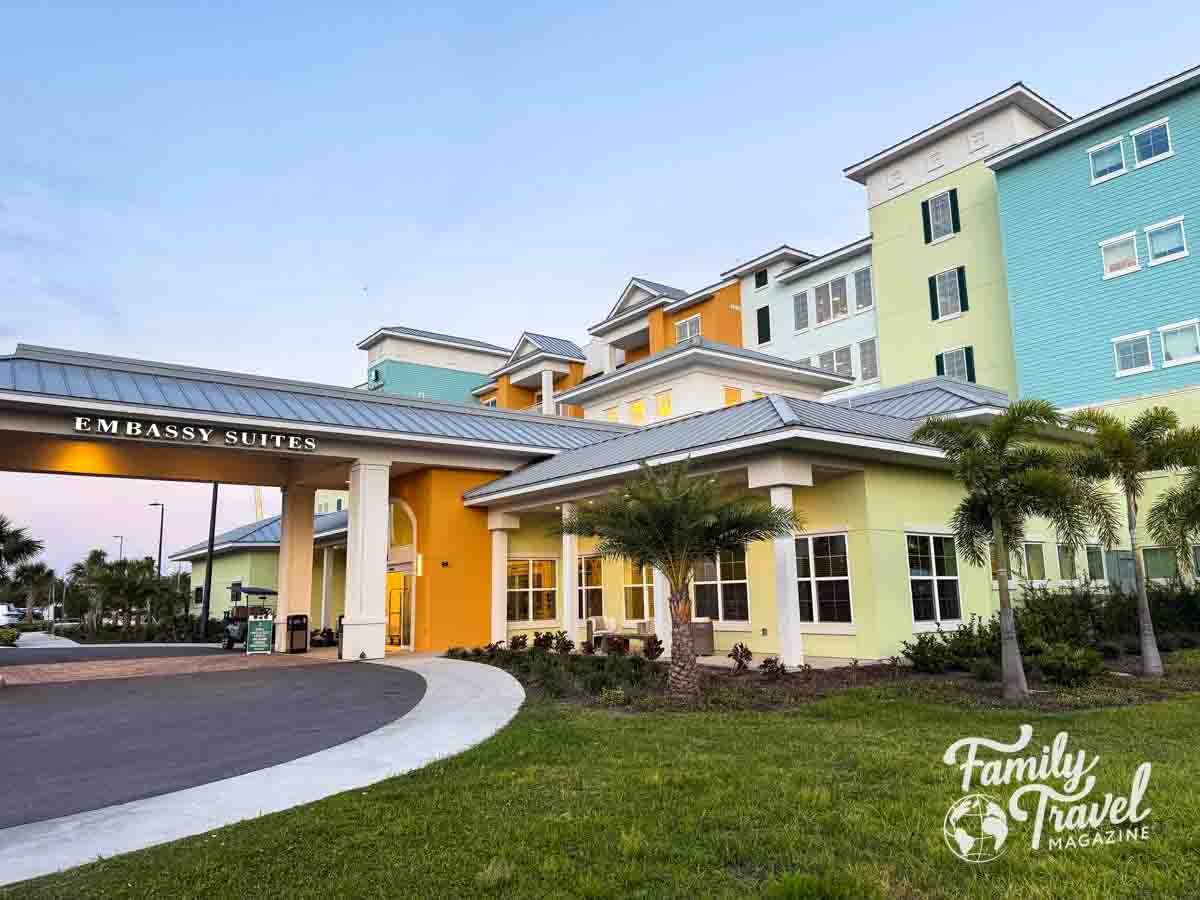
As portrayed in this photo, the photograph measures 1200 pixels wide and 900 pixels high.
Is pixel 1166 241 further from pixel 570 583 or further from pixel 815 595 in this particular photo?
pixel 570 583

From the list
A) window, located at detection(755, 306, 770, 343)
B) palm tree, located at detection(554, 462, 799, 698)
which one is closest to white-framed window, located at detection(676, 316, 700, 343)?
window, located at detection(755, 306, 770, 343)

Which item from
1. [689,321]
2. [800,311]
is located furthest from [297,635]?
[800,311]

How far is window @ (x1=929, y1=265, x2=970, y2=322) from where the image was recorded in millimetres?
29422

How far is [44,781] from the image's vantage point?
25.2ft

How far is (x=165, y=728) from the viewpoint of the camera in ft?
34.5

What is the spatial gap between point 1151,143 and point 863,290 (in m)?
11.9

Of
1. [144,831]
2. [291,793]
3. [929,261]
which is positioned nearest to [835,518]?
[291,793]

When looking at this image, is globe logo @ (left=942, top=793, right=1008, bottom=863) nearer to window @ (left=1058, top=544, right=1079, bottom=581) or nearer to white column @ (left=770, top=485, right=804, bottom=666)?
white column @ (left=770, top=485, right=804, bottom=666)

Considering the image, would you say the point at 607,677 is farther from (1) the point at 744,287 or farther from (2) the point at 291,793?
(1) the point at 744,287

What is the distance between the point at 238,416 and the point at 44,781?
11682 mm

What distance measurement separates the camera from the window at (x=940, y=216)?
29812mm

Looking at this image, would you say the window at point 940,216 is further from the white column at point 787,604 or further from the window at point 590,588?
the white column at point 787,604

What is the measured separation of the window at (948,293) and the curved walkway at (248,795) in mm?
24988

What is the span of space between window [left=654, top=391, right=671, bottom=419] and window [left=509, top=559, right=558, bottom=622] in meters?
9.75
